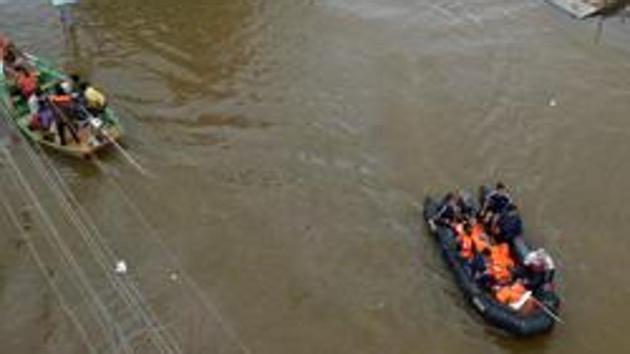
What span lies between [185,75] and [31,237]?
629 centimetres

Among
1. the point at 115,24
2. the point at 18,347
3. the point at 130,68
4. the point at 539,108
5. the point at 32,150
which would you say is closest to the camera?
the point at 18,347

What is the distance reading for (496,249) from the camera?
1552 centimetres

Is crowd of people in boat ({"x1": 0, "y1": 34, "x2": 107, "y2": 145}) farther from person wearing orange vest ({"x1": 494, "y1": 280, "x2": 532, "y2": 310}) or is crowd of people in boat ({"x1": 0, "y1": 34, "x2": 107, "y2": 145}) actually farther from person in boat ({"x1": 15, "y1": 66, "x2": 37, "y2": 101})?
person wearing orange vest ({"x1": 494, "y1": 280, "x2": 532, "y2": 310})

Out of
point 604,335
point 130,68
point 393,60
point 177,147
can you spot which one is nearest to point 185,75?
point 130,68

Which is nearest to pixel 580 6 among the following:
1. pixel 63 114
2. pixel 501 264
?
pixel 501 264

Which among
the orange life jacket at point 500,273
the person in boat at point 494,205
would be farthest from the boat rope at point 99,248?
the person in boat at point 494,205

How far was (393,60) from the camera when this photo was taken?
21.7 metres

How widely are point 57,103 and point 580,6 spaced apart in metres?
13.5

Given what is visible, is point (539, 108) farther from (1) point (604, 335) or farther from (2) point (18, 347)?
(2) point (18, 347)

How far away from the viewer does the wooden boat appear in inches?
714

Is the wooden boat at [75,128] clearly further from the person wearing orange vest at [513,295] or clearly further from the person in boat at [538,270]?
the person in boat at [538,270]

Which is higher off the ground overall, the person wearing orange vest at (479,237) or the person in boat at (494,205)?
the person in boat at (494,205)

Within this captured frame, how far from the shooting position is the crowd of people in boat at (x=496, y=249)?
47.6 ft

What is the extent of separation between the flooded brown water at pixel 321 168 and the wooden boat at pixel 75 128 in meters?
0.37
